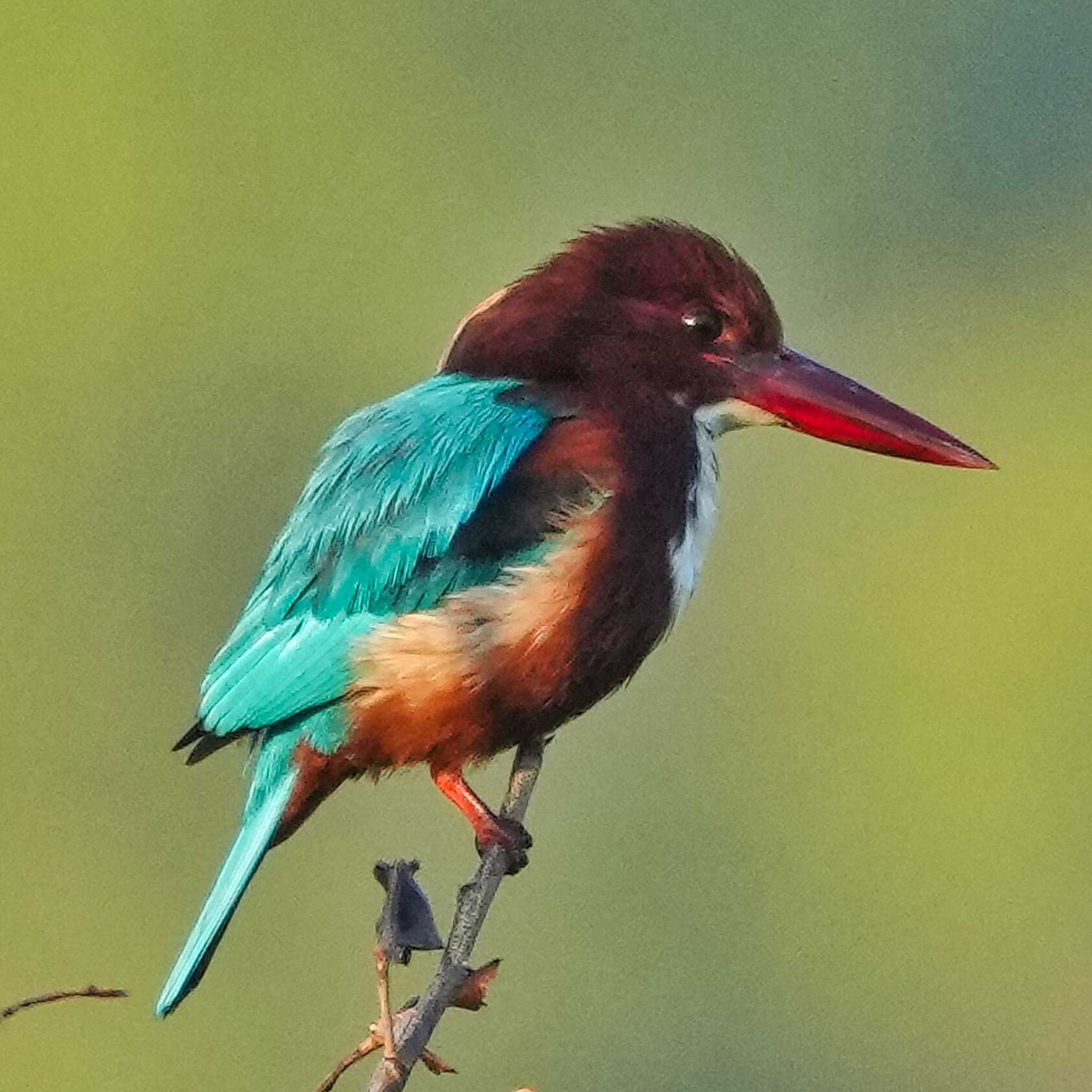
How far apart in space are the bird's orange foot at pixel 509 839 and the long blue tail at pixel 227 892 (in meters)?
0.18

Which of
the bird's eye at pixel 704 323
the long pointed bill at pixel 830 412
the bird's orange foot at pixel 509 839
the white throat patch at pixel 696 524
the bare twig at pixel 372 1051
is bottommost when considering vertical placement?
the bare twig at pixel 372 1051

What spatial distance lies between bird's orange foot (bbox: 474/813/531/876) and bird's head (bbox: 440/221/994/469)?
16.9 inches

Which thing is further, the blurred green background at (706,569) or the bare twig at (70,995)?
the blurred green background at (706,569)

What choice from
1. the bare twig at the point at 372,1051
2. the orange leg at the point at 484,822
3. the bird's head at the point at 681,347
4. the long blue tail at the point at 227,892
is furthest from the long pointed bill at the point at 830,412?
the bare twig at the point at 372,1051

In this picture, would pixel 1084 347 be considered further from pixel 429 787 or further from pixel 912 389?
pixel 429 787

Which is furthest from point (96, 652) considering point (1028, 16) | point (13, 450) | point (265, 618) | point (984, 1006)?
point (1028, 16)

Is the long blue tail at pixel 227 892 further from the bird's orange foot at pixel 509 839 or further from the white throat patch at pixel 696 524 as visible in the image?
the white throat patch at pixel 696 524

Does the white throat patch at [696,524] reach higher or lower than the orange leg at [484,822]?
higher

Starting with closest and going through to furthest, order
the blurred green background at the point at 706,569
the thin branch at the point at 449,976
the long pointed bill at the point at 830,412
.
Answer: the thin branch at the point at 449,976 → the long pointed bill at the point at 830,412 → the blurred green background at the point at 706,569

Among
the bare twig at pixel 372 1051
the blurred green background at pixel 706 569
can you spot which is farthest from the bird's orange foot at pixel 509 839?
the blurred green background at pixel 706 569

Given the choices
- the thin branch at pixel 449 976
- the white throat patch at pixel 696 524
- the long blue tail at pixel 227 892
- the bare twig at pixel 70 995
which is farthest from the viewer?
the white throat patch at pixel 696 524

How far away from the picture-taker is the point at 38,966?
475 cm

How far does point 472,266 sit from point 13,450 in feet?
4.30

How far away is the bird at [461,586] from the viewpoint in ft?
7.39
